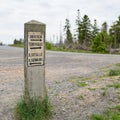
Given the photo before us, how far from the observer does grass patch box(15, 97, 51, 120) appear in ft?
14.6

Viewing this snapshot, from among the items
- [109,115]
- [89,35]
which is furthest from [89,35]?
[109,115]

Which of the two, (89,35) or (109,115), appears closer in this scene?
(109,115)

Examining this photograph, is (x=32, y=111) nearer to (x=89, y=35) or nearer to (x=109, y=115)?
(x=109, y=115)

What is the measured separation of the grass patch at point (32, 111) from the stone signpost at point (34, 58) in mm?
110

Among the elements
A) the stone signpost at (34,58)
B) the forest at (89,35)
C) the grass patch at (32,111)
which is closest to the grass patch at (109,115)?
the grass patch at (32,111)

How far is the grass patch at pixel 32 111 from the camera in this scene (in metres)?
4.46

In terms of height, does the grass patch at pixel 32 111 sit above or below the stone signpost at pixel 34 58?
below

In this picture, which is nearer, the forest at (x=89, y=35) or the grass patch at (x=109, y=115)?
the grass patch at (x=109, y=115)

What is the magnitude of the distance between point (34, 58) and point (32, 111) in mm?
928

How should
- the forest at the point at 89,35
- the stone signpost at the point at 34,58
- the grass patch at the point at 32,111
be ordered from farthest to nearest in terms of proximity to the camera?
the forest at the point at 89,35 → the grass patch at the point at 32,111 → the stone signpost at the point at 34,58

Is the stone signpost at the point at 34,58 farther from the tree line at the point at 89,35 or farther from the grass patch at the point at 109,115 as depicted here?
the tree line at the point at 89,35

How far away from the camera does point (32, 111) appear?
4.51m

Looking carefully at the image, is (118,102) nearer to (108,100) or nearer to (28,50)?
(108,100)

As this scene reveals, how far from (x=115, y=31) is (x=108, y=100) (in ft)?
150
